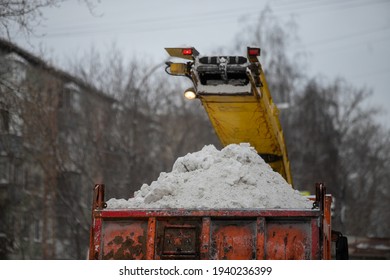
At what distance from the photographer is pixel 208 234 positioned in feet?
21.7

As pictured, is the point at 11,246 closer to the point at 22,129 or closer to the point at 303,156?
the point at 22,129

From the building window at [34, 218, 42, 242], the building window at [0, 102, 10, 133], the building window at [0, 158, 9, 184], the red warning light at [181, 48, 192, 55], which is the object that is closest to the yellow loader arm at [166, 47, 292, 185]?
the red warning light at [181, 48, 192, 55]

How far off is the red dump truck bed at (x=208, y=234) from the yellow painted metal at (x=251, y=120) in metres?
2.25

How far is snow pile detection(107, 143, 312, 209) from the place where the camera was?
683 cm

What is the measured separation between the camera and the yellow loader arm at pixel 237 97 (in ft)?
27.3

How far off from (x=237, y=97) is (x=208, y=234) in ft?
7.85

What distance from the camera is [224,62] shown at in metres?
8.29

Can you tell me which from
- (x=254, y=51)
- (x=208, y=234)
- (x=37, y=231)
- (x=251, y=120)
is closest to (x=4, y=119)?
(x=251, y=120)

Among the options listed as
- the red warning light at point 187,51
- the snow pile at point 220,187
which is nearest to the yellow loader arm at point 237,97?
the red warning light at point 187,51

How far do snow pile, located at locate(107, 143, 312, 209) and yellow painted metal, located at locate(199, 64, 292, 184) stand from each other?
47.4 inches

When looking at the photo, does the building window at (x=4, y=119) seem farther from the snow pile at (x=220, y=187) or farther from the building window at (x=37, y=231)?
the building window at (x=37, y=231)

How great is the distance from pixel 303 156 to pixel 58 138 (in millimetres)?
11197

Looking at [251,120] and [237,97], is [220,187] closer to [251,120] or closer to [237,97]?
[237,97]

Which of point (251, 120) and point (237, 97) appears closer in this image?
point (237, 97)
